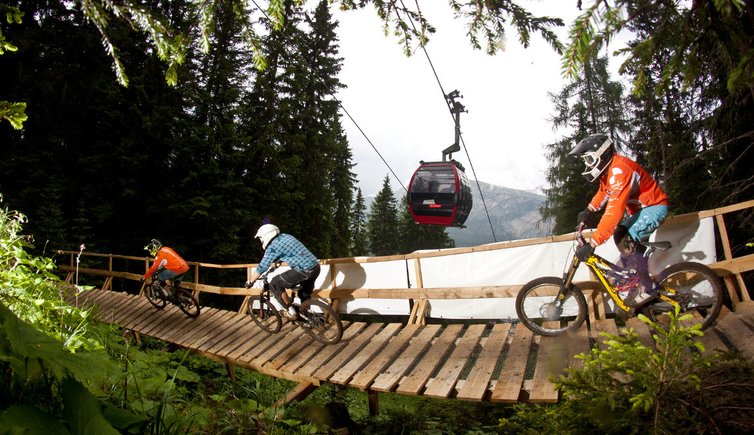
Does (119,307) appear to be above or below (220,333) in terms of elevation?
below

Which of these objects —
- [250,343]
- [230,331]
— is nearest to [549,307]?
[250,343]

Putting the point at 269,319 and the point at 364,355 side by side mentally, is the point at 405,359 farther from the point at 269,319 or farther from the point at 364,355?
the point at 269,319

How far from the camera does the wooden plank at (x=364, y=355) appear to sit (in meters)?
4.97

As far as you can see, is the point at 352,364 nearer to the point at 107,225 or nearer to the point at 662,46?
the point at 662,46

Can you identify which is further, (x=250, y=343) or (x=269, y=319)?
(x=269, y=319)

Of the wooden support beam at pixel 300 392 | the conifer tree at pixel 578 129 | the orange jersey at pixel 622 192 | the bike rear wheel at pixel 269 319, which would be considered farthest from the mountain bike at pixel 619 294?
the conifer tree at pixel 578 129

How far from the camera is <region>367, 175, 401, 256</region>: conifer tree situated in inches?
2089

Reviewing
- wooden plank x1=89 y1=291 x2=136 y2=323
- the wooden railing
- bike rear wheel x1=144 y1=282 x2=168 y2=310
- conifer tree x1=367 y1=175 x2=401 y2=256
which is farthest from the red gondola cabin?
conifer tree x1=367 y1=175 x2=401 y2=256

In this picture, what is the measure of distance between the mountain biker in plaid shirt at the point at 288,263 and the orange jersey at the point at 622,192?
4418 millimetres

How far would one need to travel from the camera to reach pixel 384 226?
53688 mm

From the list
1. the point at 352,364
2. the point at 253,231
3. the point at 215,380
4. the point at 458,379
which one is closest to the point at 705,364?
the point at 458,379

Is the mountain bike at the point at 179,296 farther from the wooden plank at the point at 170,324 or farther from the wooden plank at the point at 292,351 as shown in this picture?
the wooden plank at the point at 292,351

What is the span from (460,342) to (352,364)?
59.9 inches

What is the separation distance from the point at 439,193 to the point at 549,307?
970cm
